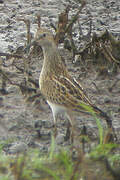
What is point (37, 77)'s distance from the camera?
791cm

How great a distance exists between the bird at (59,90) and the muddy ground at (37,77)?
417mm

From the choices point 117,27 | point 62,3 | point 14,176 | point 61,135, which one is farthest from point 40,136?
point 62,3

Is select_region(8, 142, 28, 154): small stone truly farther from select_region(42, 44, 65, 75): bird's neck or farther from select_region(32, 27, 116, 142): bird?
select_region(42, 44, 65, 75): bird's neck

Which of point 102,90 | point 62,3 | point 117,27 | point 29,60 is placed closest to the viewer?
point 102,90

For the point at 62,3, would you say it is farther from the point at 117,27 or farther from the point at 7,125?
the point at 7,125

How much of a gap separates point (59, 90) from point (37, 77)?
1918 millimetres

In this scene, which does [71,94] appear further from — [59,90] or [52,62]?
[52,62]

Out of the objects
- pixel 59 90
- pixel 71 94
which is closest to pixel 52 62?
pixel 59 90

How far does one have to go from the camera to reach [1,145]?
5.81 m

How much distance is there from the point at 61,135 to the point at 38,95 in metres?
0.80

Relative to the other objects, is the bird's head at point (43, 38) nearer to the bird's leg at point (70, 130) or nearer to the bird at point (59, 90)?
the bird at point (59, 90)

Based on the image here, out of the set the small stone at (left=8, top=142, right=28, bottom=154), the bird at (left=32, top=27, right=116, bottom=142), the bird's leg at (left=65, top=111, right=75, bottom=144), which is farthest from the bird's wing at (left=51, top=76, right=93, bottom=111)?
the small stone at (left=8, top=142, right=28, bottom=154)

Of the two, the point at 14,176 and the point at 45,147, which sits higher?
the point at 14,176

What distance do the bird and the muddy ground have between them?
417mm
